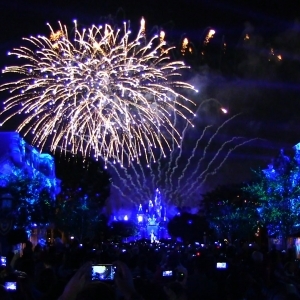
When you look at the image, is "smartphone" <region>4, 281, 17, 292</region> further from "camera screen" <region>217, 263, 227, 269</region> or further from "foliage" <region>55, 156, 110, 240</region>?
"foliage" <region>55, 156, 110, 240</region>

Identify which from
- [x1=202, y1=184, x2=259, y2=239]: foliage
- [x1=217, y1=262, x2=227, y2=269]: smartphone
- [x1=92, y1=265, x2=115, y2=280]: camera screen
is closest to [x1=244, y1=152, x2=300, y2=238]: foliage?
[x1=202, y1=184, x2=259, y2=239]: foliage

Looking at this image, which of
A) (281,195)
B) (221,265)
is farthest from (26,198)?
(221,265)

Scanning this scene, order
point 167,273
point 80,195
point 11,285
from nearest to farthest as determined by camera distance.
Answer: point 11,285
point 167,273
point 80,195

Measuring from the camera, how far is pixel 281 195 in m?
49.9

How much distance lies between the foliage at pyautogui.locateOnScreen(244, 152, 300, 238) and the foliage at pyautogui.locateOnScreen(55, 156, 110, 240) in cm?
2358

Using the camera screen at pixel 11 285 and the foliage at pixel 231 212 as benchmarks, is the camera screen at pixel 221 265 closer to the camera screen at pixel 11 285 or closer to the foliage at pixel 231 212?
the camera screen at pixel 11 285

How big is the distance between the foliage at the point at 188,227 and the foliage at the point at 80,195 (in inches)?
507

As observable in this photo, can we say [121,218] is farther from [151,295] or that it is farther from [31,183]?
[151,295]

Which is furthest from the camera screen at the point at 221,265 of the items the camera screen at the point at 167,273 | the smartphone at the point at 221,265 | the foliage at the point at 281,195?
the foliage at the point at 281,195

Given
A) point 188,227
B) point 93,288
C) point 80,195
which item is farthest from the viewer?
point 188,227

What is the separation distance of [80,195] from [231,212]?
17.0m

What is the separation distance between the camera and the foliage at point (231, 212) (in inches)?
2808

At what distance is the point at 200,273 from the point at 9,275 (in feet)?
10.9

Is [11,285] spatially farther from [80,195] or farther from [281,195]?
[80,195]
